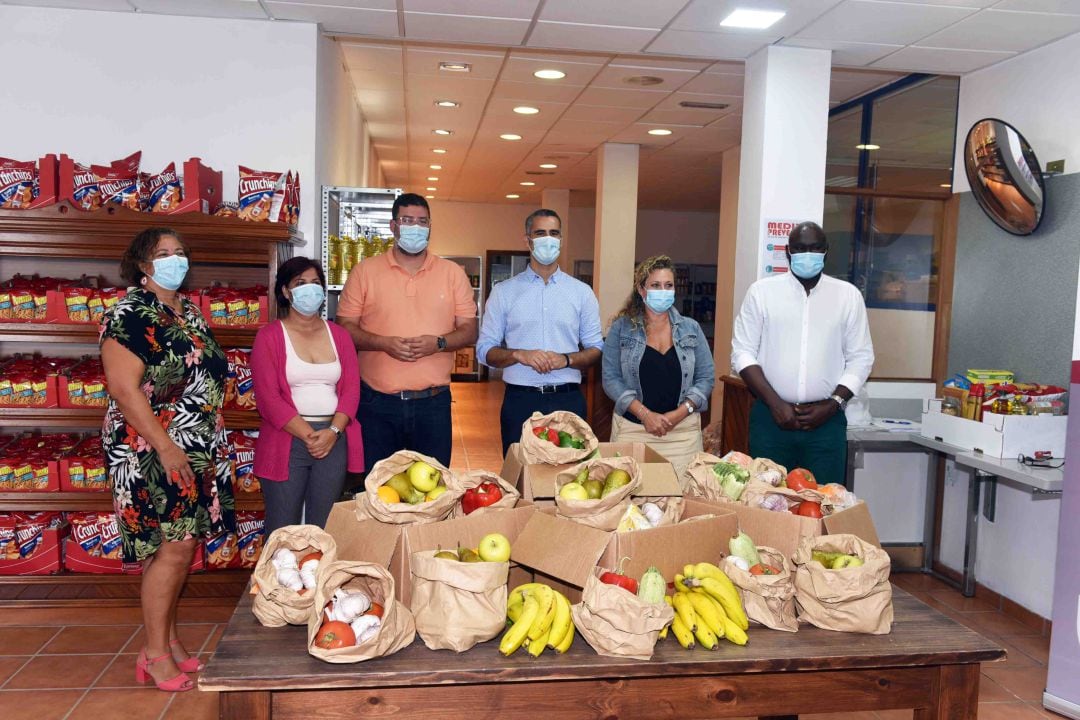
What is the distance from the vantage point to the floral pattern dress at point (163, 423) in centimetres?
288

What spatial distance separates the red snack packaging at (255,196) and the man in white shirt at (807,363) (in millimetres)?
2198

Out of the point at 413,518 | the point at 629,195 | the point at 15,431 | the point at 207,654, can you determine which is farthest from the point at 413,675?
the point at 629,195

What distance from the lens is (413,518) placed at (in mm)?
1959

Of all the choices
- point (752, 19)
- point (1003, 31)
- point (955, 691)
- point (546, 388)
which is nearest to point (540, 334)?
point (546, 388)

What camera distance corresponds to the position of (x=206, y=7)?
425cm

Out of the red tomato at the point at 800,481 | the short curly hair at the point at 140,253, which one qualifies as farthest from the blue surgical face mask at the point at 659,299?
the short curly hair at the point at 140,253

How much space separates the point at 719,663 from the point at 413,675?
59 centimetres

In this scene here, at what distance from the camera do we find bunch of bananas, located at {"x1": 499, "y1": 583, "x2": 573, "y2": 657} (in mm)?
1731

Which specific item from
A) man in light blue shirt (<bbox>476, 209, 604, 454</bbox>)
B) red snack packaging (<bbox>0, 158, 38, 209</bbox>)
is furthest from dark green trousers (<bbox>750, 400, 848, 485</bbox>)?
red snack packaging (<bbox>0, 158, 38, 209</bbox>)

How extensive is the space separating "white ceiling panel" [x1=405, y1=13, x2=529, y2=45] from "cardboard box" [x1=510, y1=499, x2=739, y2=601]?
309 centimetres

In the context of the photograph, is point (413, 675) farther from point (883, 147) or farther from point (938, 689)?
point (883, 147)

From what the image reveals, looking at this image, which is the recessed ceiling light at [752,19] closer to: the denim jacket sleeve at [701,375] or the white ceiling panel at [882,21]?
the white ceiling panel at [882,21]

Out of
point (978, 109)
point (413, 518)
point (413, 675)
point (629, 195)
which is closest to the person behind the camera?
point (413, 675)

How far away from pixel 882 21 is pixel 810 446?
2.08 m
